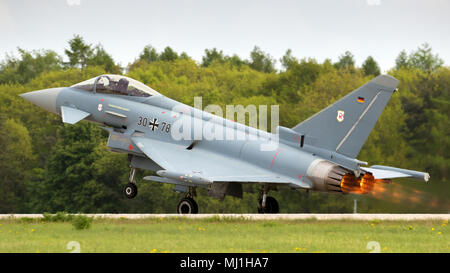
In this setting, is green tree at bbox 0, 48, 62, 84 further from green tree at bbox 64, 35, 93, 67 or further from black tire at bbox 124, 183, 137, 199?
black tire at bbox 124, 183, 137, 199

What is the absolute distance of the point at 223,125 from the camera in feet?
74.2

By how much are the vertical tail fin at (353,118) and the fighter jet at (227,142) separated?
0.09 ft

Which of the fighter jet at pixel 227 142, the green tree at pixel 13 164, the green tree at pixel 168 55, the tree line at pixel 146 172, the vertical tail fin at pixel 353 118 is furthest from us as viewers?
the green tree at pixel 168 55

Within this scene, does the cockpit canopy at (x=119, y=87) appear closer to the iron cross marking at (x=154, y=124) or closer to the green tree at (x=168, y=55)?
the iron cross marking at (x=154, y=124)

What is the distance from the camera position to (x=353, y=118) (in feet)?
64.8

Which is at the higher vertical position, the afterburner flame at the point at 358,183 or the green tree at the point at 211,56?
the green tree at the point at 211,56

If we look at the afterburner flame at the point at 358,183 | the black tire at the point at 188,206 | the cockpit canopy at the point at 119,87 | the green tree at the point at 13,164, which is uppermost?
the cockpit canopy at the point at 119,87

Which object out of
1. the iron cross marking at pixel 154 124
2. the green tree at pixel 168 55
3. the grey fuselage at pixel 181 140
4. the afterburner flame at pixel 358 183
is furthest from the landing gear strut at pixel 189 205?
the green tree at pixel 168 55

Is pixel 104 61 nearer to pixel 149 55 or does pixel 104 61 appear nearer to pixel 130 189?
pixel 149 55

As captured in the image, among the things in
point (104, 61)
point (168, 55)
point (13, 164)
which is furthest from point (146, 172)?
point (168, 55)

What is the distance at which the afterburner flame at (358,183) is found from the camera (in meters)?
20.0

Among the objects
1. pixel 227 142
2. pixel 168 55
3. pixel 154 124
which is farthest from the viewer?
pixel 168 55

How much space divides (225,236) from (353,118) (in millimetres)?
5592

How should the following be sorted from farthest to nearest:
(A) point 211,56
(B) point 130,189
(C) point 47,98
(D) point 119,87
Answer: (A) point 211,56, (C) point 47,98, (D) point 119,87, (B) point 130,189
